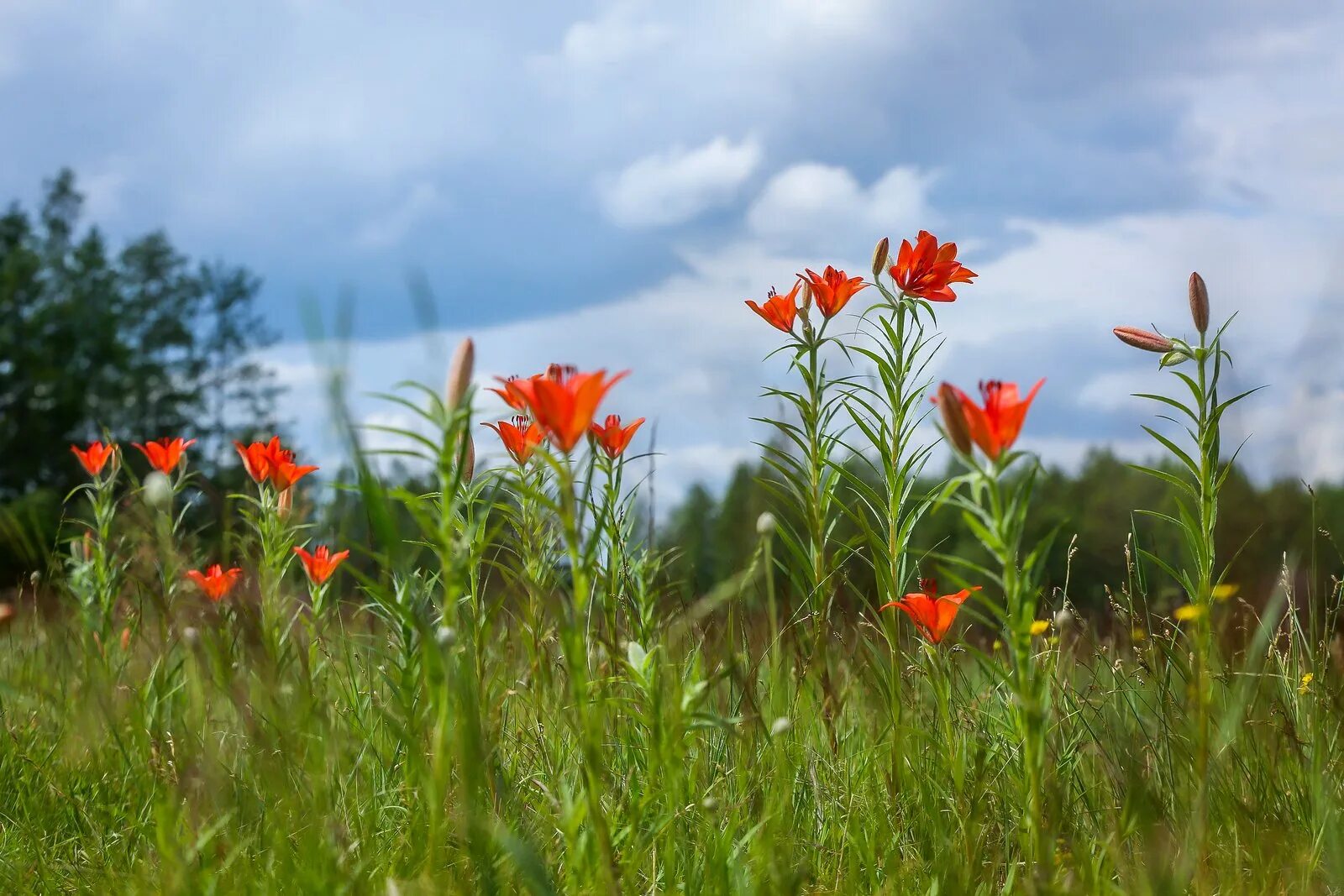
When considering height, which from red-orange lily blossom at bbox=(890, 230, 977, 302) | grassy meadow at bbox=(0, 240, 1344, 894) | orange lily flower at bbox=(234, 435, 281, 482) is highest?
red-orange lily blossom at bbox=(890, 230, 977, 302)

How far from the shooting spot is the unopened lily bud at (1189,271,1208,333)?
213 centimetres

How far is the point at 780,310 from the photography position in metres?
2.55

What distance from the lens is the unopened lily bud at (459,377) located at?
142 cm

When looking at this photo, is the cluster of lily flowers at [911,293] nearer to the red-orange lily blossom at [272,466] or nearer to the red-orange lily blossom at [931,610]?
the red-orange lily blossom at [931,610]

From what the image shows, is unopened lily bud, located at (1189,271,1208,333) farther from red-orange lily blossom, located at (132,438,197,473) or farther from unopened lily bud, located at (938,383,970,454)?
red-orange lily blossom, located at (132,438,197,473)

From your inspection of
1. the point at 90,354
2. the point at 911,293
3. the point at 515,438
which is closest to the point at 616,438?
the point at 515,438

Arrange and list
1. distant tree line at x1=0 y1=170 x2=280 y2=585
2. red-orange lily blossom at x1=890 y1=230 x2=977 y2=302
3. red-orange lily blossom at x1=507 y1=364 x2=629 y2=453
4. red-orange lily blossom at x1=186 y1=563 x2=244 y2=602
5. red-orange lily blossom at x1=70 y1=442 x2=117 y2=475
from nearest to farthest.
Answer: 1. red-orange lily blossom at x1=507 y1=364 x2=629 y2=453
2. red-orange lily blossom at x1=890 y1=230 x2=977 y2=302
3. red-orange lily blossom at x1=186 y1=563 x2=244 y2=602
4. red-orange lily blossom at x1=70 y1=442 x2=117 y2=475
5. distant tree line at x1=0 y1=170 x2=280 y2=585

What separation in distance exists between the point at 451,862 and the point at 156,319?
1566 inches

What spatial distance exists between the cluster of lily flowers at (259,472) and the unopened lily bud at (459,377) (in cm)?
86

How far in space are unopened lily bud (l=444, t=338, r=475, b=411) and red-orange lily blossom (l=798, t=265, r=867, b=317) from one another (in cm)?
126

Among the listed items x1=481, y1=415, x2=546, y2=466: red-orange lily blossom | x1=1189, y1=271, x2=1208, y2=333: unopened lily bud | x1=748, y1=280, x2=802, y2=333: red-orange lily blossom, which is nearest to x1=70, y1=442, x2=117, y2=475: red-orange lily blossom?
x1=481, y1=415, x2=546, y2=466: red-orange lily blossom

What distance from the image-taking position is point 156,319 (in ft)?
121

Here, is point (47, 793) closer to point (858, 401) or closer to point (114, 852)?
point (114, 852)

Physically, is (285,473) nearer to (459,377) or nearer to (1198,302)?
(459,377)
